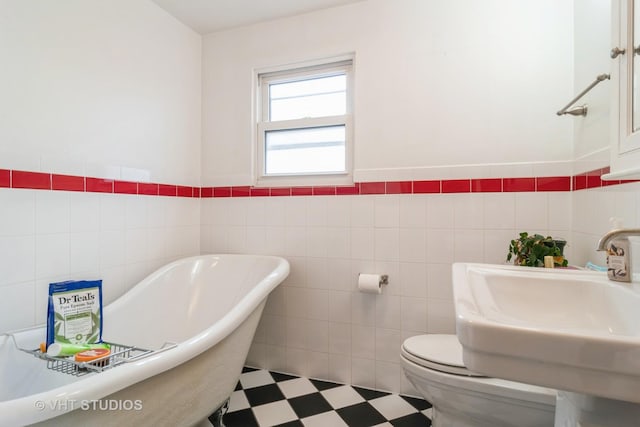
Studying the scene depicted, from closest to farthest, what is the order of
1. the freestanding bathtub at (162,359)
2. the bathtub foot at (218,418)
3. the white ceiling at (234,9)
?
the freestanding bathtub at (162,359), the bathtub foot at (218,418), the white ceiling at (234,9)

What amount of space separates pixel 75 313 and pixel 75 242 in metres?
0.37

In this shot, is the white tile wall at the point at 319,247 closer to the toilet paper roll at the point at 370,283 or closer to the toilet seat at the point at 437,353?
the toilet paper roll at the point at 370,283

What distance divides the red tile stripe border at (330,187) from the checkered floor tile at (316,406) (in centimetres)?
113

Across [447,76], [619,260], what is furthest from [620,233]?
[447,76]

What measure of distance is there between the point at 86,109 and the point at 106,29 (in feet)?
1.52

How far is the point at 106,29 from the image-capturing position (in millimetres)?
1756

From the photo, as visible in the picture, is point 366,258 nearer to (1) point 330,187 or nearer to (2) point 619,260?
(1) point 330,187

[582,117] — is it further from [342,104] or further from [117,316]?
[117,316]

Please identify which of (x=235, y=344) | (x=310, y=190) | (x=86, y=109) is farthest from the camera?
(x=310, y=190)

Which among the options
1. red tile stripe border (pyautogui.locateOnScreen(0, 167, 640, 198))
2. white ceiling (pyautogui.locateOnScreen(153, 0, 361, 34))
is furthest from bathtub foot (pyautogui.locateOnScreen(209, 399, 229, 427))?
white ceiling (pyautogui.locateOnScreen(153, 0, 361, 34))

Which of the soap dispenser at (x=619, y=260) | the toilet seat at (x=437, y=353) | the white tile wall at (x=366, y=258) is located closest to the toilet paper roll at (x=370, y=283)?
the white tile wall at (x=366, y=258)

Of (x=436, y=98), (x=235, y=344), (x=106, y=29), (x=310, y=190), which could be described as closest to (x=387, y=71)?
(x=436, y=98)

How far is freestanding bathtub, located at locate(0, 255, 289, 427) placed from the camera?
811 millimetres

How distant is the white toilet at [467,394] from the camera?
117 cm
